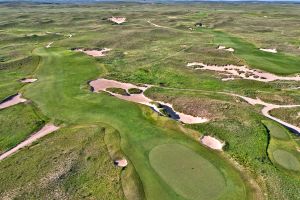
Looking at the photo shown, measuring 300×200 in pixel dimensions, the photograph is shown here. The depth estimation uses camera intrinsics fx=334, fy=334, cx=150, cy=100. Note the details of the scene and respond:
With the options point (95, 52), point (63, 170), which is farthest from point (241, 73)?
→ point (63, 170)

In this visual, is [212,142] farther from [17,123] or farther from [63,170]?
[17,123]

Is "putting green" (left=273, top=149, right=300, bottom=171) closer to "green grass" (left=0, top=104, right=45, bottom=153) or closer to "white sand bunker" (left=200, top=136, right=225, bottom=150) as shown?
"white sand bunker" (left=200, top=136, right=225, bottom=150)

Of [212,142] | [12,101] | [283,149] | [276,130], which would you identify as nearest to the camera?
[283,149]

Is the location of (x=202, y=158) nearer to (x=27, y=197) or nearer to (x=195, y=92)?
(x=27, y=197)

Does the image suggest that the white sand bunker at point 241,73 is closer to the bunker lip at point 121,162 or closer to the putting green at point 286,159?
the putting green at point 286,159

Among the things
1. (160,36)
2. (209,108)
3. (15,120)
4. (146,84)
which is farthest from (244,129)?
Result: (160,36)

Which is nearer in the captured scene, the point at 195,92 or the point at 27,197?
the point at 27,197
